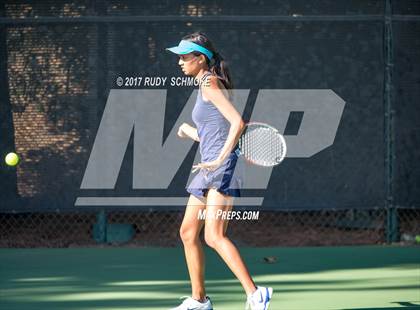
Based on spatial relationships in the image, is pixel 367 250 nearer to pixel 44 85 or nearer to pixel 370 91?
pixel 370 91

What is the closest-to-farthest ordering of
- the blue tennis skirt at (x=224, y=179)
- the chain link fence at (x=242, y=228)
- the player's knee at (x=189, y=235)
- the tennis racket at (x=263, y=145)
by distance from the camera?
the blue tennis skirt at (x=224, y=179) → the player's knee at (x=189, y=235) → the tennis racket at (x=263, y=145) → the chain link fence at (x=242, y=228)

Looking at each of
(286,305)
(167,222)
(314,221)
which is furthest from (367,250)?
(286,305)

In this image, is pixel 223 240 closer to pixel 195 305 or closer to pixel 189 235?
pixel 189 235

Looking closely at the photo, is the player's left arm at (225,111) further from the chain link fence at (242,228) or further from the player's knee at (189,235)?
the chain link fence at (242,228)

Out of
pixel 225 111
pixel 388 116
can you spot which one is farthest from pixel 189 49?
pixel 388 116

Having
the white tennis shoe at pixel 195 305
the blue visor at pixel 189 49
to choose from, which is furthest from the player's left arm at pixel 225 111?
the white tennis shoe at pixel 195 305

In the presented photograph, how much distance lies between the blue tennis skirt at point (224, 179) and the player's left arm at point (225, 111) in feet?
0.27

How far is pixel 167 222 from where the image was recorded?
968 cm

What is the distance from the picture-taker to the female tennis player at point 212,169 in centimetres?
506

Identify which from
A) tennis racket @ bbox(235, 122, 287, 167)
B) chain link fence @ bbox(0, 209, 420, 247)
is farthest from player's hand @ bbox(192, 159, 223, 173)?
chain link fence @ bbox(0, 209, 420, 247)

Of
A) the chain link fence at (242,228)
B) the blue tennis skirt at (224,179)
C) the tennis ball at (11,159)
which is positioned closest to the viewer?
the blue tennis skirt at (224,179)

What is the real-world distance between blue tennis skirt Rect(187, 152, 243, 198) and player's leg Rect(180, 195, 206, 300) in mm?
100

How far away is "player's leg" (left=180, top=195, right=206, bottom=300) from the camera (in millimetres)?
5273

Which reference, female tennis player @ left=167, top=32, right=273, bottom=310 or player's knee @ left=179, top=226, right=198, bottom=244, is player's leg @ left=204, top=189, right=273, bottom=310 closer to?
female tennis player @ left=167, top=32, right=273, bottom=310
